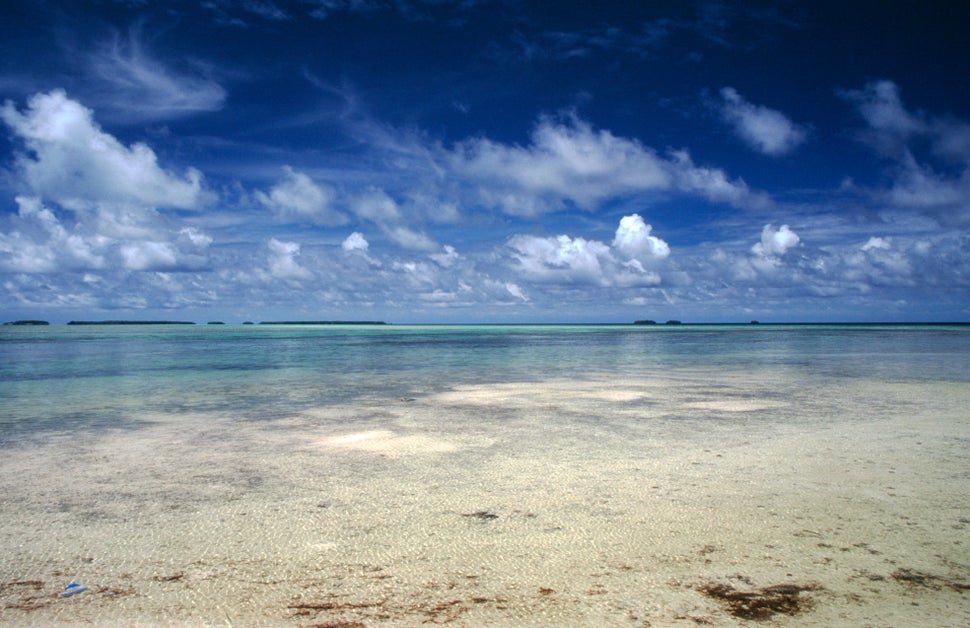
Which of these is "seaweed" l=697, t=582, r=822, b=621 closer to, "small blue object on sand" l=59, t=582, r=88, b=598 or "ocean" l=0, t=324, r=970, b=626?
"ocean" l=0, t=324, r=970, b=626

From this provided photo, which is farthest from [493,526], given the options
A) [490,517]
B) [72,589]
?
[72,589]

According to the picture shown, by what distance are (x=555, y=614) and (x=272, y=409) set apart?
961cm

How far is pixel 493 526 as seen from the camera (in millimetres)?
4668

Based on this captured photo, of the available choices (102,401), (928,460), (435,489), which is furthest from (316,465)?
(102,401)

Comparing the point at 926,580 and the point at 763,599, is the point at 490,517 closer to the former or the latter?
the point at 763,599

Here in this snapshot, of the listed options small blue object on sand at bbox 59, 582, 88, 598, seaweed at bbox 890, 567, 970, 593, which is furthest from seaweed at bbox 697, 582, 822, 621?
small blue object on sand at bbox 59, 582, 88, 598

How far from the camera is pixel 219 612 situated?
11.0 feet

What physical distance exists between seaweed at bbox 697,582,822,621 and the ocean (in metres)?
0.02

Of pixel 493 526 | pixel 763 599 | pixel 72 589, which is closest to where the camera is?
pixel 763 599

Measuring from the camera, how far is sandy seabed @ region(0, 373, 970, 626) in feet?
11.2

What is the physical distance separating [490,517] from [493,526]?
0.71 ft

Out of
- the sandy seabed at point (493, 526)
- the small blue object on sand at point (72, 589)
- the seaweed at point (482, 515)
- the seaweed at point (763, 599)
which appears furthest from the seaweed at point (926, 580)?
the small blue object on sand at point (72, 589)

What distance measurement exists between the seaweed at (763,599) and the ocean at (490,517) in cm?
2

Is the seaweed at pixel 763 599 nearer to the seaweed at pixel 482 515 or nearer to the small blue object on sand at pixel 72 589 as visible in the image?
the seaweed at pixel 482 515
